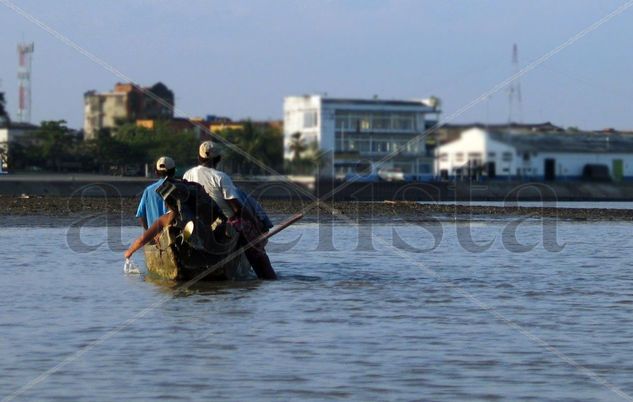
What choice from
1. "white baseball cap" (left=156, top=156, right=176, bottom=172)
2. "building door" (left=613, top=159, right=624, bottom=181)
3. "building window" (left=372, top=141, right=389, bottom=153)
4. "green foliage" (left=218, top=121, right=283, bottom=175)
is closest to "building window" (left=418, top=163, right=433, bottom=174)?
"building window" (left=372, top=141, right=389, bottom=153)

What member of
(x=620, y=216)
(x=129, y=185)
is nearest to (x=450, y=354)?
(x=620, y=216)

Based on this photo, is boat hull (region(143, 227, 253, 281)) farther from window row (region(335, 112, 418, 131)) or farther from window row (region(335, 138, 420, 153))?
window row (region(335, 112, 418, 131))

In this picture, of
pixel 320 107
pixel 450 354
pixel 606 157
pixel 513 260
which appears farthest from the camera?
pixel 606 157

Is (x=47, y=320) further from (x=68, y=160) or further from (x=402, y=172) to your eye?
(x=68, y=160)

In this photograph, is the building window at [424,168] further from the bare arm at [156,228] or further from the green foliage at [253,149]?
the bare arm at [156,228]

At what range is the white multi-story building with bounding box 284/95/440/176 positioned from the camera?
111ft

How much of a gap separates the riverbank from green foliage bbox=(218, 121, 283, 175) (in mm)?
1680

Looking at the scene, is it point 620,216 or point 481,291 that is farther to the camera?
point 620,216

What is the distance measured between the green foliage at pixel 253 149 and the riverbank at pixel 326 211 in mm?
1680

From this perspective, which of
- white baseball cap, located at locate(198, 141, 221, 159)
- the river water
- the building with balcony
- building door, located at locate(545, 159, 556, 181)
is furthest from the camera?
building door, located at locate(545, 159, 556, 181)

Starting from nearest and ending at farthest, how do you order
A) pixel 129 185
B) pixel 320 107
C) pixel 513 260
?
pixel 513 260
pixel 320 107
pixel 129 185

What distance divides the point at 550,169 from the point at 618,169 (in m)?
9.15

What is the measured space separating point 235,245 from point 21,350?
5462mm

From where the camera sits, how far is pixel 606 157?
56.7 meters
